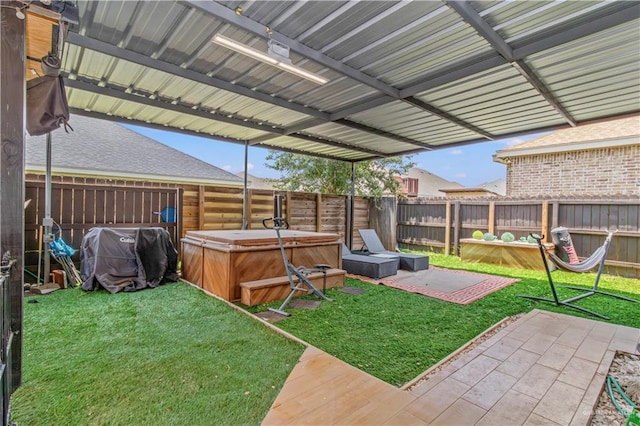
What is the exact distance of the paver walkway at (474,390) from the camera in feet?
6.23

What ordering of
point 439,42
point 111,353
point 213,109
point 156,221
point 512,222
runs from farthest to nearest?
point 512,222, point 156,221, point 213,109, point 439,42, point 111,353

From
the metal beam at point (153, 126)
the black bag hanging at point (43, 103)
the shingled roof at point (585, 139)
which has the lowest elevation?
the black bag hanging at point (43, 103)

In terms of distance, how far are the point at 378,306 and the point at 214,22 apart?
3.66m

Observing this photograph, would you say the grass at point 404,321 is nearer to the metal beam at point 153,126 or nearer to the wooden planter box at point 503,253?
the wooden planter box at point 503,253

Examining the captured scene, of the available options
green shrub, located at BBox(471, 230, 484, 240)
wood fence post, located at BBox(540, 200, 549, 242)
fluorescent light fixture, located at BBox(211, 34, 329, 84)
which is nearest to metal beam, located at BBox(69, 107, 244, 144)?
fluorescent light fixture, located at BBox(211, 34, 329, 84)

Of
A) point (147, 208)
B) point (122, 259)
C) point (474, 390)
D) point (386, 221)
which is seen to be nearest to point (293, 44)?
point (474, 390)

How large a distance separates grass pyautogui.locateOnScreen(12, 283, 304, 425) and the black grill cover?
0.75 m

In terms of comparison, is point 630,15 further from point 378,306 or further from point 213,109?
point 213,109

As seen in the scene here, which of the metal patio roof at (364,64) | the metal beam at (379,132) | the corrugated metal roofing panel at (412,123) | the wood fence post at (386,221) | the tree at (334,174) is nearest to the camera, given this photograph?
the metal patio roof at (364,64)

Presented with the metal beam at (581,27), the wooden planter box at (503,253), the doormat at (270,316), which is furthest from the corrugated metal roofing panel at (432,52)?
the wooden planter box at (503,253)

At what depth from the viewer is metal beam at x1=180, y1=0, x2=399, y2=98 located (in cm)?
247

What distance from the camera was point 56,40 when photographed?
8.02 feet

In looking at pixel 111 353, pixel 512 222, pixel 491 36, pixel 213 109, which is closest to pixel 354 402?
pixel 111 353

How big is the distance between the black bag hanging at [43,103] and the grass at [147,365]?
1.86 metres
